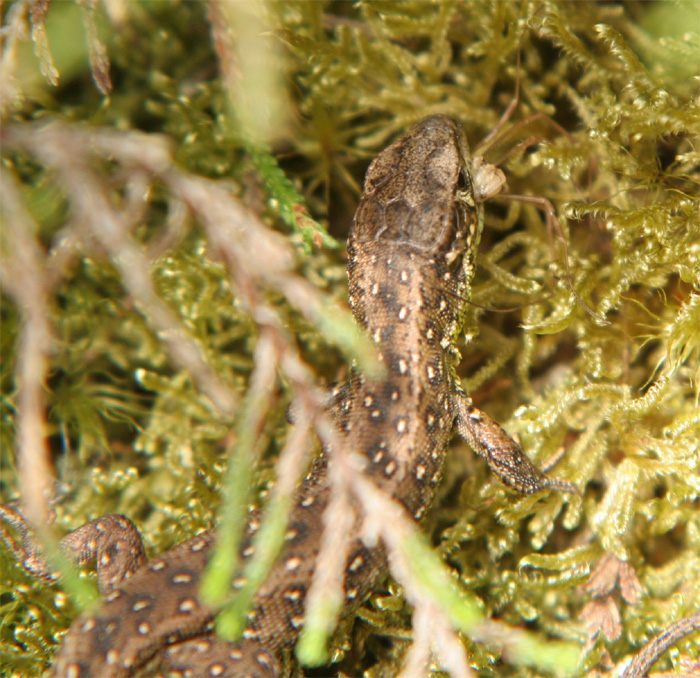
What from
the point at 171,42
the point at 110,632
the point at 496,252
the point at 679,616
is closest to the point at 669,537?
the point at 679,616

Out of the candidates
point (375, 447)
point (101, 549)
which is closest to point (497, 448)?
point (375, 447)

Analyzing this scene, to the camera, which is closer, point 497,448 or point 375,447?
point 375,447

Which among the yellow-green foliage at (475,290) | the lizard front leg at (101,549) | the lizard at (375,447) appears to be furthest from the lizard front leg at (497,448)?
the lizard front leg at (101,549)

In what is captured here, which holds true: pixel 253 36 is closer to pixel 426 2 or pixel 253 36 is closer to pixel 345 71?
pixel 345 71

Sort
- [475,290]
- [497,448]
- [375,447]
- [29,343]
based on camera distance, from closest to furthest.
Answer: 1. [29,343]
2. [375,447]
3. [497,448]
4. [475,290]

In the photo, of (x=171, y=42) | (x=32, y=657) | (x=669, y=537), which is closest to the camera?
(x=32, y=657)

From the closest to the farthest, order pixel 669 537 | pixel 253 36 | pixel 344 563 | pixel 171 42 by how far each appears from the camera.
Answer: pixel 253 36, pixel 344 563, pixel 669 537, pixel 171 42

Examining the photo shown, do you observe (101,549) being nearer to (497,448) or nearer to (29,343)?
(29,343)
